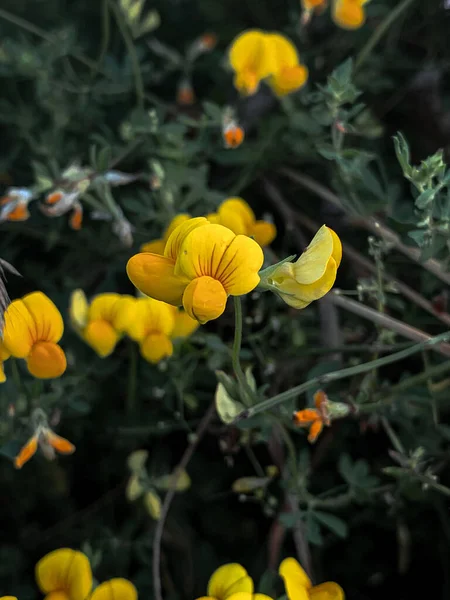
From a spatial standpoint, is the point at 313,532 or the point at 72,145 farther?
the point at 72,145

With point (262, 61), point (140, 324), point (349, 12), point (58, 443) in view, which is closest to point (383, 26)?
point (349, 12)

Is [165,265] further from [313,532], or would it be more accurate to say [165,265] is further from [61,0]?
[61,0]

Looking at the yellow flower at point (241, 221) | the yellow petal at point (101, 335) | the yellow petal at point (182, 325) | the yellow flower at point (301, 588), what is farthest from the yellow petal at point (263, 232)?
the yellow flower at point (301, 588)

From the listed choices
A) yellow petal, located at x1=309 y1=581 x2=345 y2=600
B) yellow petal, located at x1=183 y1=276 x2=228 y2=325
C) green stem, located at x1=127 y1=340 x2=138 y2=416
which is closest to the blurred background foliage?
green stem, located at x1=127 y1=340 x2=138 y2=416

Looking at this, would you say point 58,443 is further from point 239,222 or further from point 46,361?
point 239,222

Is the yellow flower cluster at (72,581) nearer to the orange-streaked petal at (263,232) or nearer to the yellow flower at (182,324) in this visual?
the yellow flower at (182,324)

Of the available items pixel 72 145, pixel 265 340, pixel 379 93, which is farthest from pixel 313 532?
pixel 379 93

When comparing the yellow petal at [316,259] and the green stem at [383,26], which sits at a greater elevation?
the green stem at [383,26]

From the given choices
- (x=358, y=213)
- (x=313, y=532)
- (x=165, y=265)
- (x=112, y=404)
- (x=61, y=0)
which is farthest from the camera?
(x=61, y=0)
